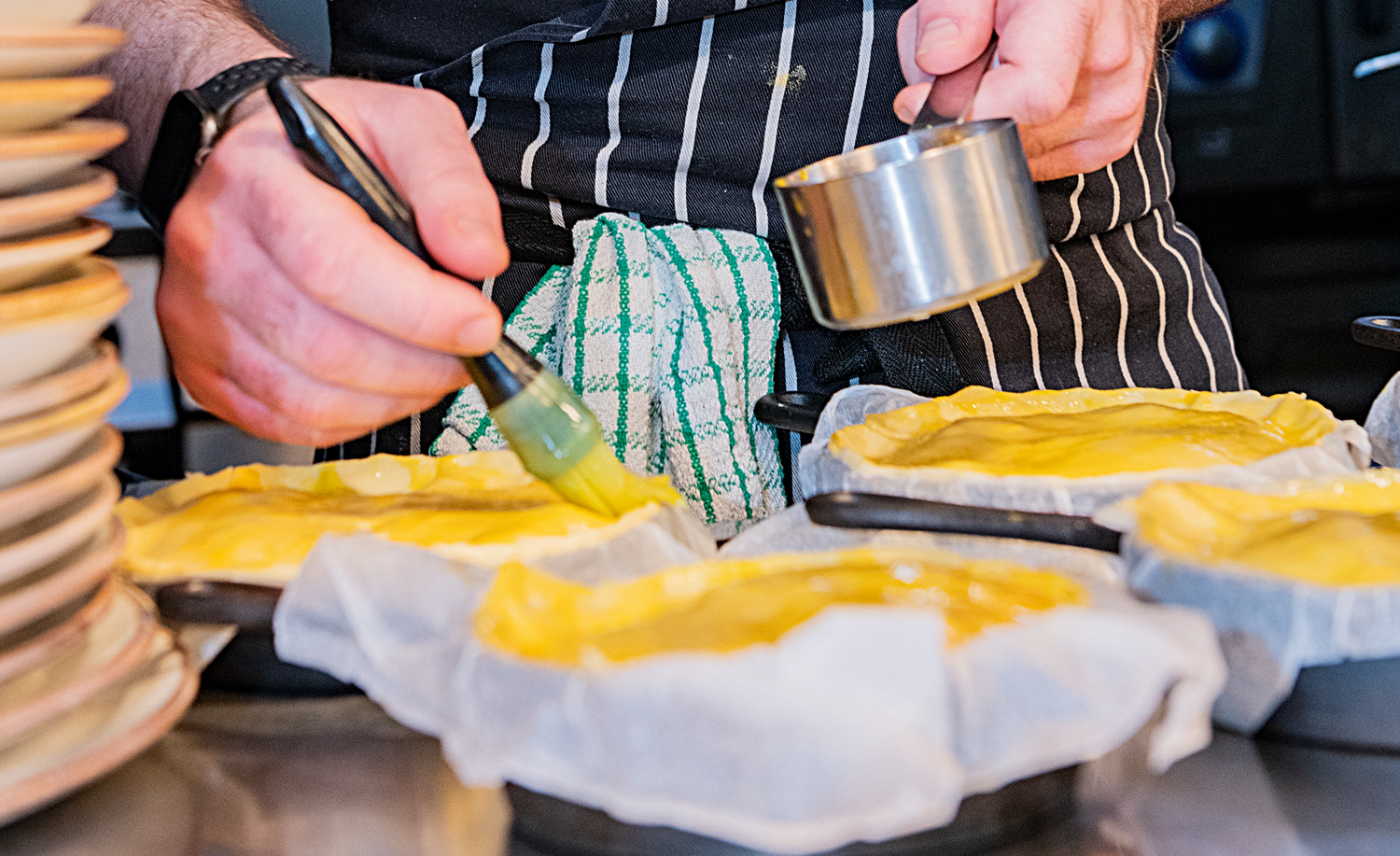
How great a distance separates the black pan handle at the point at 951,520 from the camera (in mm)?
656

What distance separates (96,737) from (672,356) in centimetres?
58

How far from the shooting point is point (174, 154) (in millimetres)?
854

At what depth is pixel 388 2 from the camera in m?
1.18

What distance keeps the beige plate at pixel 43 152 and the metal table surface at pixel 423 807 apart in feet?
0.96

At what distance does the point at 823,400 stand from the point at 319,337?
43 centimetres

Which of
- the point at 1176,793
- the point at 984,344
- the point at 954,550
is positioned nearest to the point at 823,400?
the point at 984,344

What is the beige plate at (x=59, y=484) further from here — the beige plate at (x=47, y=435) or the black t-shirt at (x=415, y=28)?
the black t-shirt at (x=415, y=28)

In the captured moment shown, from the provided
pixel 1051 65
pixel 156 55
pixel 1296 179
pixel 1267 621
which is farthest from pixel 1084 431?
pixel 1296 179

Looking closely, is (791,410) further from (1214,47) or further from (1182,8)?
(1214,47)

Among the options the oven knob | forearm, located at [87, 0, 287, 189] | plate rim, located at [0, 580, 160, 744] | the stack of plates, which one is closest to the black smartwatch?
forearm, located at [87, 0, 287, 189]

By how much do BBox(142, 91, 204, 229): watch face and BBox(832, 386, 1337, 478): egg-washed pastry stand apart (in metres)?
0.51

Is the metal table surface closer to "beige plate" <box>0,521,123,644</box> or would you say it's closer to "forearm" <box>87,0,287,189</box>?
"beige plate" <box>0,521,123,644</box>

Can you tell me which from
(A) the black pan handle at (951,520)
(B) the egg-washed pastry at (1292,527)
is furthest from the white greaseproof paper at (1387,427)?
(A) the black pan handle at (951,520)

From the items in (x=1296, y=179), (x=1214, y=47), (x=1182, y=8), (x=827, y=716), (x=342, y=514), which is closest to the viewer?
(x=827, y=716)
